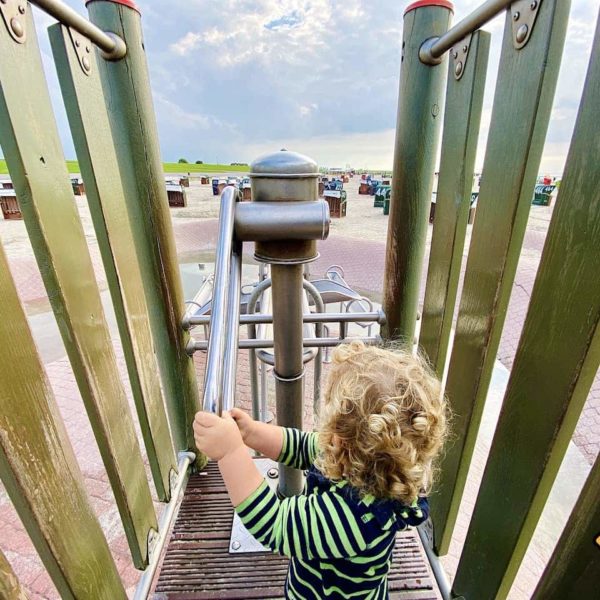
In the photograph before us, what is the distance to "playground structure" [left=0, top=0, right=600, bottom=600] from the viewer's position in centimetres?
86

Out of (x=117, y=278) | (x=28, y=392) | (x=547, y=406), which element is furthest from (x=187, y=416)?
(x=547, y=406)

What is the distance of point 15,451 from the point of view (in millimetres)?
861

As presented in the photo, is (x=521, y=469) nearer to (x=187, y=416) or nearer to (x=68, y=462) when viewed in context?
(x=68, y=462)

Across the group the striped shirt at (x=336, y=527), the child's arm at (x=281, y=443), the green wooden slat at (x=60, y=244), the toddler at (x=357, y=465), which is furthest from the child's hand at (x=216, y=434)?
the green wooden slat at (x=60, y=244)

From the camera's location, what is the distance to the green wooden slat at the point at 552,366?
79cm

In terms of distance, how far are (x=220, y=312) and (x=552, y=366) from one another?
77 cm

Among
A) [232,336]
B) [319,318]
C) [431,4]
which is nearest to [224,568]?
[319,318]

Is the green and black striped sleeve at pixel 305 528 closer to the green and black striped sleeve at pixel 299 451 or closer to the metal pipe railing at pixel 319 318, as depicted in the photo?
the green and black striped sleeve at pixel 299 451

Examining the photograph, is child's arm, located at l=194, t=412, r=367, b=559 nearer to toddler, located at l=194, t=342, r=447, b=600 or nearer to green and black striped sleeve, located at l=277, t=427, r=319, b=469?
toddler, located at l=194, t=342, r=447, b=600

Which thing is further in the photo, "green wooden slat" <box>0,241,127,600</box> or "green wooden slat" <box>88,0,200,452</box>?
"green wooden slat" <box>88,0,200,452</box>

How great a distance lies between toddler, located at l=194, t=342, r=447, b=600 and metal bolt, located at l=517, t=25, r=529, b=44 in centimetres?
79

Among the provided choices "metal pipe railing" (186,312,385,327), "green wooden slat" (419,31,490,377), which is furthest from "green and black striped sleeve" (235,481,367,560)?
"green wooden slat" (419,31,490,377)

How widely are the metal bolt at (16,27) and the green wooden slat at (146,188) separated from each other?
0.53 meters

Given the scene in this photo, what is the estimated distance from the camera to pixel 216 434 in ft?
2.84
